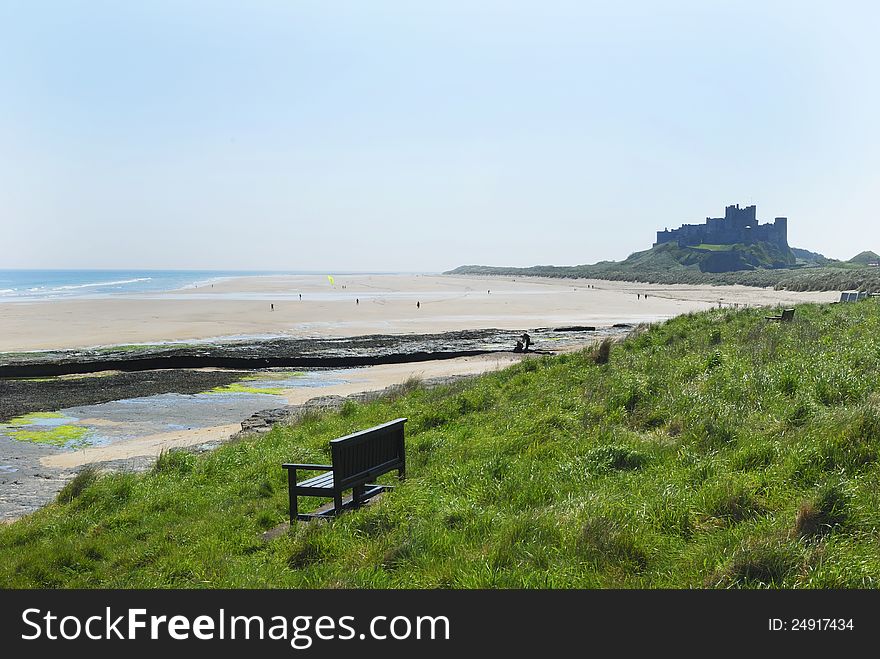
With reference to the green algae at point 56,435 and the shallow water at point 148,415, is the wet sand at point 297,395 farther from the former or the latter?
the green algae at point 56,435

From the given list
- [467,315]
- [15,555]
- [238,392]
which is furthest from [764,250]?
[15,555]

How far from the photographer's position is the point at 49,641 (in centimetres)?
407

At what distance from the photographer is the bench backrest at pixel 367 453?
6.50 meters

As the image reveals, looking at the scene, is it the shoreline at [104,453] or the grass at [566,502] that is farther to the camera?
the shoreline at [104,453]

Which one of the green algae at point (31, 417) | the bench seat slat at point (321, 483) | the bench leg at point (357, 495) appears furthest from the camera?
the green algae at point (31, 417)

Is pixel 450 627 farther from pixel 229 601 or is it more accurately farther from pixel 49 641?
pixel 49 641

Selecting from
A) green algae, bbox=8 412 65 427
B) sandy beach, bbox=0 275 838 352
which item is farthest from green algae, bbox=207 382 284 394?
sandy beach, bbox=0 275 838 352

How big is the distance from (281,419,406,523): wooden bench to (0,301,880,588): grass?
313 millimetres

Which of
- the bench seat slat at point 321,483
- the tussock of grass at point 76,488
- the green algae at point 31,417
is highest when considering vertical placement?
the bench seat slat at point 321,483

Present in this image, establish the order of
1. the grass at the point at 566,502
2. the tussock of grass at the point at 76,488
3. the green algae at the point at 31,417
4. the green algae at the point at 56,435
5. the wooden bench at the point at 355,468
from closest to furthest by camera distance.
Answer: the grass at the point at 566,502, the wooden bench at the point at 355,468, the tussock of grass at the point at 76,488, the green algae at the point at 56,435, the green algae at the point at 31,417

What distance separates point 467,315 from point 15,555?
45577 millimetres

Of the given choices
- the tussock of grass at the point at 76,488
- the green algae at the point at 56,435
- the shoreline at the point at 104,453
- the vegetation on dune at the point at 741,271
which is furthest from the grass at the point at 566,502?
the vegetation on dune at the point at 741,271

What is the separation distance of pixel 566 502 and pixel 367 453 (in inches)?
89.1

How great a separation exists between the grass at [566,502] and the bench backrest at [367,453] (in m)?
0.35
